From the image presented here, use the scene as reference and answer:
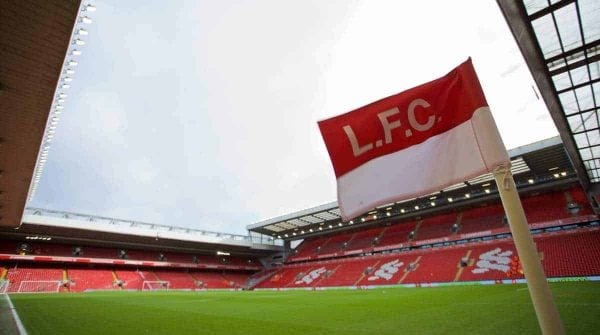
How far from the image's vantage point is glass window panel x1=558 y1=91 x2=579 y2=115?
36.8 ft

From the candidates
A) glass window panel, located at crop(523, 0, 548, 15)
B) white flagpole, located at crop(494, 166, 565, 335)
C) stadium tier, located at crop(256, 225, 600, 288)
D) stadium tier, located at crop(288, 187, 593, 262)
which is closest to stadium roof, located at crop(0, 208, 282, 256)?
stadium tier, located at crop(256, 225, 600, 288)

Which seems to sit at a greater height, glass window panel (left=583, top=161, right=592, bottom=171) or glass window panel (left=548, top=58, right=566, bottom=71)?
glass window panel (left=548, top=58, right=566, bottom=71)

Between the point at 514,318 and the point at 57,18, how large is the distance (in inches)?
Answer: 454

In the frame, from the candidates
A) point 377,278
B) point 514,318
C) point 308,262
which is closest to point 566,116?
point 514,318

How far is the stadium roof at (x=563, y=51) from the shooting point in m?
7.92

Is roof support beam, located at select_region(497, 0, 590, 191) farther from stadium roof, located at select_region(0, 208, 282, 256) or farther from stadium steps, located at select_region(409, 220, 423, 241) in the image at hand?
stadium roof, located at select_region(0, 208, 282, 256)

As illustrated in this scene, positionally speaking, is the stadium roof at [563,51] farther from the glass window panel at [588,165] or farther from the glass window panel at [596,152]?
the glass window panel at [588,165]

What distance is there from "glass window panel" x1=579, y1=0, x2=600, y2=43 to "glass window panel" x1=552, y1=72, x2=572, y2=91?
1.38m

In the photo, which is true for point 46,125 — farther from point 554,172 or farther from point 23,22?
point 554,172

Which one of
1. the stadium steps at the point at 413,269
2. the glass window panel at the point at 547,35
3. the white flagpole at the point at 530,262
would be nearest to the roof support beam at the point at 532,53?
the glass window panel at the point at 547,35

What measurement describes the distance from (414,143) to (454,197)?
33899 millimetres

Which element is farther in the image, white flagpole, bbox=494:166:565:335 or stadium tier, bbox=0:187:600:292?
stadium tier, bbox=0:187:600:292

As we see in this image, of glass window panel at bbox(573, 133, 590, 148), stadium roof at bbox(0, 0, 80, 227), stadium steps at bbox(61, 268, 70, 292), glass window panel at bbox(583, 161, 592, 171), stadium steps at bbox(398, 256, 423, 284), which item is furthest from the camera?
stadium steps at bbox(61, 268, 70, 292)

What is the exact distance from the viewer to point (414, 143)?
8.68ft
